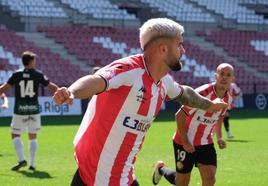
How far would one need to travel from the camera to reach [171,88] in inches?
239

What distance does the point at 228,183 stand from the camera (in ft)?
39.4

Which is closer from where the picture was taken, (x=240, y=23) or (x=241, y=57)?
(x=241, y=57)

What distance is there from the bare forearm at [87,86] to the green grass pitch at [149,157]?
681cm

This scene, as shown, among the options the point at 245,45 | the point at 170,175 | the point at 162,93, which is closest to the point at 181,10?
the point at 245,45

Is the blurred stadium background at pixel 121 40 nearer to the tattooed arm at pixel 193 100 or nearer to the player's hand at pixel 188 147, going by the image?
the player's hand at pixel 188 147

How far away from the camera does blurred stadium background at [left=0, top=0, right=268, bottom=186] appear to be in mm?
31891

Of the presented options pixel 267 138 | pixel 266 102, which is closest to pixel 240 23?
pixel 266 102

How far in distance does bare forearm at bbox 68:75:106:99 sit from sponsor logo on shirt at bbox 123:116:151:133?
49cm

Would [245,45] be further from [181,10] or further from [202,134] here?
[202,134]

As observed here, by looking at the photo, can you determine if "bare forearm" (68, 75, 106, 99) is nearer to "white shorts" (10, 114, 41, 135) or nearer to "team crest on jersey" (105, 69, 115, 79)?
"team crest on jersey" (105, 69, 115, 79)

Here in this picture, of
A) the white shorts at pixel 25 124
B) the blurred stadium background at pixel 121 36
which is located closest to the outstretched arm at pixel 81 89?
the white shorts at pixel 25 124

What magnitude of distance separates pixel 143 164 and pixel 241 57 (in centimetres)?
2876

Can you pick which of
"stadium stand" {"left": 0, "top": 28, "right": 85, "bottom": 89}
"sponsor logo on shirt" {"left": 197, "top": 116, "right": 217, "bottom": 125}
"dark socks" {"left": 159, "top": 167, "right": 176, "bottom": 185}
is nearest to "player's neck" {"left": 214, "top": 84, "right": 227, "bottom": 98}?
"sponsor logo on shirt" {"left": 197, "top": 116, "right": 217, "bottom": 125}

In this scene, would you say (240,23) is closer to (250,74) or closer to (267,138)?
(250,74)
